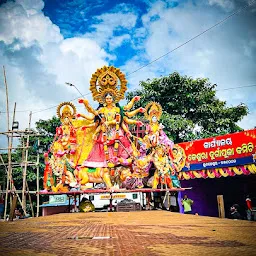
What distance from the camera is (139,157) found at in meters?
16.7

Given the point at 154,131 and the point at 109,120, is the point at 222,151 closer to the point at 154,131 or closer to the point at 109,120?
the point at 154,131

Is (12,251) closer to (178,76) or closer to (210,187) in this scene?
(210,187)

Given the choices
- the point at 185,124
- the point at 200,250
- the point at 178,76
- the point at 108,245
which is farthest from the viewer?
the point at 178,76

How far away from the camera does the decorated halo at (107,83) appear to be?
1723 cm

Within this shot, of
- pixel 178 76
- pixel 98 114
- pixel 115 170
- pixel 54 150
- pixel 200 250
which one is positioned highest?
pixel 178 76

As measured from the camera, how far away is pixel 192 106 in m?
25.3

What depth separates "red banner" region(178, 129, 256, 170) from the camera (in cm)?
1465

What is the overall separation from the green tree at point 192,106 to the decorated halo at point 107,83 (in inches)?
288

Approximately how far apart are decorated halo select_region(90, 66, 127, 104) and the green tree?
7.32 m

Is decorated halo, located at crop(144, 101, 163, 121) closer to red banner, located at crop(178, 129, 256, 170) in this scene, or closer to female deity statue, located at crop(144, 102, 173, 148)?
female deity statue, located at crop(144, 102, 173, 148)

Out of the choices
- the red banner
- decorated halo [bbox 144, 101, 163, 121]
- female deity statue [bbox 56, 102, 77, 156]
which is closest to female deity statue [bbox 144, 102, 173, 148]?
decorated halo [bbox 144, 101, 163, 121]

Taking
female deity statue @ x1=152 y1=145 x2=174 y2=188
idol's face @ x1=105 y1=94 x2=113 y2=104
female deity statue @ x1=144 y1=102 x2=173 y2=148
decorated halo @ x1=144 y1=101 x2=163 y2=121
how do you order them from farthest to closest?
idol's face @ x1=105 y1=94 x2=113 y2=104
decorated halo @ x1=144 y1=101 x2=163 y2=121
female deity statue @ x1=144 y1=102 x2=173 y2=148
female deity statue @ x1=152 y1=145 x2=174 y2=188

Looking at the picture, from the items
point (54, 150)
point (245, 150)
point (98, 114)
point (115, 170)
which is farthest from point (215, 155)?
point (54, 150)

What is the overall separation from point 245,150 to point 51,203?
1330cm
